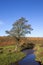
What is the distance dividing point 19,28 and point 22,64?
32111 mm

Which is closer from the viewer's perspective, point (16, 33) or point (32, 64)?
point (32, 64)

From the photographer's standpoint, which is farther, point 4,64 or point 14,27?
point 14,27

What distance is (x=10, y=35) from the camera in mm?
69438

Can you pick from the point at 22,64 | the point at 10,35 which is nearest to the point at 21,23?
the point at 10,35

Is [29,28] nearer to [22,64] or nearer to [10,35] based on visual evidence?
[10,35]

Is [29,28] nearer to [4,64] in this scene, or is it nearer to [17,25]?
[17,25]

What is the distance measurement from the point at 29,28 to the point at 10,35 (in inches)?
355

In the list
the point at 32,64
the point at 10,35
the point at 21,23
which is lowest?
the point at 32,64

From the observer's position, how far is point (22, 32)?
228 feet

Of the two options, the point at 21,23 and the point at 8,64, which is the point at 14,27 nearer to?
the point at 21,23

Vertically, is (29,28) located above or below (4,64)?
above

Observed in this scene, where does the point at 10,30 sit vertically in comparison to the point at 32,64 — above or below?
above

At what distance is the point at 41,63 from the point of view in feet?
123

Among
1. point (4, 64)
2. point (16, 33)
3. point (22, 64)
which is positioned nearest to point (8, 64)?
point (4, 64)
